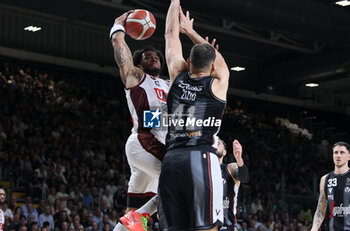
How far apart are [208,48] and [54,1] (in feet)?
56.3

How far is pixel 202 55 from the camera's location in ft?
17.6

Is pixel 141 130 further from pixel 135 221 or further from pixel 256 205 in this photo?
pixel 256 205

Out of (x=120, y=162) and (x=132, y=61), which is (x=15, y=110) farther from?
(x=132, y=61)

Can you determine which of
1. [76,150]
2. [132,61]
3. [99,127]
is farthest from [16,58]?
Result: [132,61]

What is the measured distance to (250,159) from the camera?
82.1 ft

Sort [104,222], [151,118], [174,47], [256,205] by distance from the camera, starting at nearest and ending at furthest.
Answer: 1. [174,47]
2. [151,118]
3. [104,222]
4. [256,205]

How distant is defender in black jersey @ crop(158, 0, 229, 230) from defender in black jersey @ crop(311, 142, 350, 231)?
12.1ft

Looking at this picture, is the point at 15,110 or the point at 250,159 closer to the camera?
the point at 15,110

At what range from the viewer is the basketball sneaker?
19.6 ft

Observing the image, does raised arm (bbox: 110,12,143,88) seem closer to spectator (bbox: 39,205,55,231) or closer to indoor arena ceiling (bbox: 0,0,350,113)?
spectator (bbox: 39,205,55,231)

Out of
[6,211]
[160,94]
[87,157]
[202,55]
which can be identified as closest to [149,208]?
[160,94]

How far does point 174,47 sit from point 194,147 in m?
1.05

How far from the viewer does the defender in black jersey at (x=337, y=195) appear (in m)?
8.50

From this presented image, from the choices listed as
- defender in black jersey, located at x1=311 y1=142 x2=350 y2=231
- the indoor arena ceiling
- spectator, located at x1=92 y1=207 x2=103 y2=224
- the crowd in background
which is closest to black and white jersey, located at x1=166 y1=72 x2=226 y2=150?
defender in black jersey, located at x1=311 y1=142 x2=350 y2=231
